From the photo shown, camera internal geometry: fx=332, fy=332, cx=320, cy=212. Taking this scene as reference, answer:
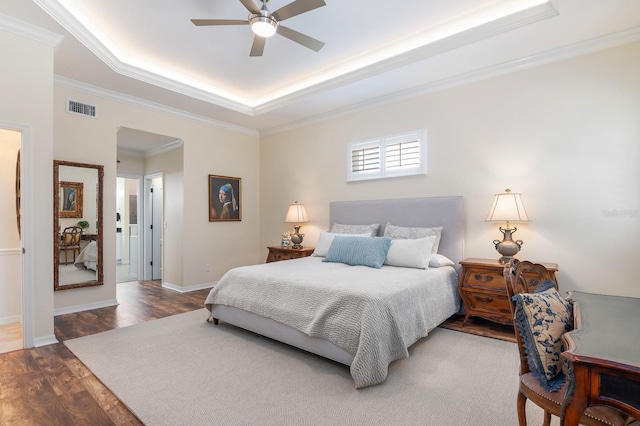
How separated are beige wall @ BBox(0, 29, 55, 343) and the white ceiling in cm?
26

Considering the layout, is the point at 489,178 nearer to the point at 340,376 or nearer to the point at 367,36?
the point at 367,36

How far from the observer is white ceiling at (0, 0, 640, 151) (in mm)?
2955

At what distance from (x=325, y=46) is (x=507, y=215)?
2.68m

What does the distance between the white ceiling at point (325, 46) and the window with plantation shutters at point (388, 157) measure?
60 cm

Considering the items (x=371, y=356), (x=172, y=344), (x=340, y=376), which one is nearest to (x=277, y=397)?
(x=340, y=376)

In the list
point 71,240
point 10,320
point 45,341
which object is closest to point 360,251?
point 45,341

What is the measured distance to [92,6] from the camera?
3.01 meters

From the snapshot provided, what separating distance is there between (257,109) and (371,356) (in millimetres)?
4268

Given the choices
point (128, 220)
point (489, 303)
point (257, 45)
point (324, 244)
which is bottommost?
point (489, 303)

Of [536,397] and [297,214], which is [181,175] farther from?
[536,397]

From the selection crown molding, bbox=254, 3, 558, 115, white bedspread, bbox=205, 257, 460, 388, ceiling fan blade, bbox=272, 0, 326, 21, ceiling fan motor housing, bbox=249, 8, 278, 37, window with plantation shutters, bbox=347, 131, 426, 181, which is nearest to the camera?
white bedspread, bbox=205, 257, 460, 388

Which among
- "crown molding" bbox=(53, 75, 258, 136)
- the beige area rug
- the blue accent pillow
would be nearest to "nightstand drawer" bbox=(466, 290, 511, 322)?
the beige area rug

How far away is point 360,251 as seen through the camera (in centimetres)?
379

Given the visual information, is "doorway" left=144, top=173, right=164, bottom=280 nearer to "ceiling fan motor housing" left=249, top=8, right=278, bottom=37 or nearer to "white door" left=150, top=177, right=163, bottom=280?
"white door" left=150, top=177, right=163, bottom=280
